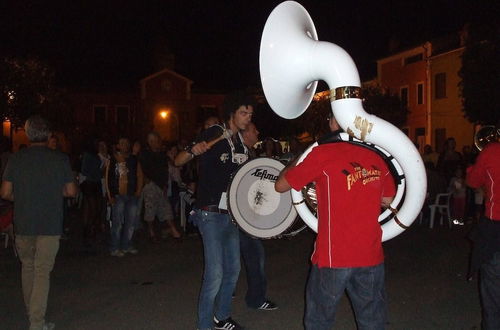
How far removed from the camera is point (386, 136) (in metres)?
3.47

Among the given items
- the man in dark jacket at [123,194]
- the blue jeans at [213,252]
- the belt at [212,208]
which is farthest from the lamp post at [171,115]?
the belt at [212,208]

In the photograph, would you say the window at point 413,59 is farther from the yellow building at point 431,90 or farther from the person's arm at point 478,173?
the person's arm at point 478,173

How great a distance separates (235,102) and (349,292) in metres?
2.07

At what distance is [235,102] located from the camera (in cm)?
515

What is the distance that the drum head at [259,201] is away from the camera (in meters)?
4.89

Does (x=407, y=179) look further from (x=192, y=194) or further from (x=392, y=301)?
(x=192, y=194)

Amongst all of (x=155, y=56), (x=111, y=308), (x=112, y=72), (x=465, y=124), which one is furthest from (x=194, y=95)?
(x=111, y=308)

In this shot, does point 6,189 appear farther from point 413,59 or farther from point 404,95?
point 404,95

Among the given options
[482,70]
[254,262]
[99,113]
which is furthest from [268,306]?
[99,113]

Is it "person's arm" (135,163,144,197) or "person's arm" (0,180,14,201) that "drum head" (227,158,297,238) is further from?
"person's arm" (135,163,144,197)

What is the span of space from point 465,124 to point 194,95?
20.9 m

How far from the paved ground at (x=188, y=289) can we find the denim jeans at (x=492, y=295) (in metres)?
1.10

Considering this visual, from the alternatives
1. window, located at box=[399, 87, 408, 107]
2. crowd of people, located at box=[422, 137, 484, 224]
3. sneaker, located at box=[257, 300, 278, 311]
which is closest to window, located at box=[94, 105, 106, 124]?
window, located at box=[399, 87, 408, 107]

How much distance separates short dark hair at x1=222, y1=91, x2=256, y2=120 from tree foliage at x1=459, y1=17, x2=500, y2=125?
19.1 meters
